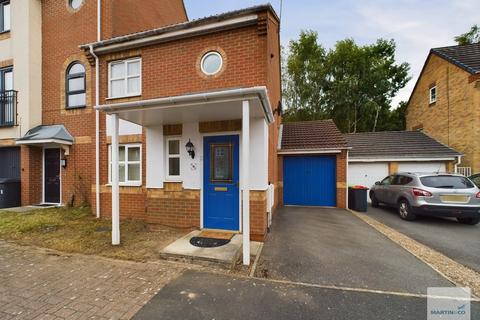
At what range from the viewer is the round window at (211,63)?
5988 millimetres

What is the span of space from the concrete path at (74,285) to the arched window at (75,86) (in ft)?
18.5

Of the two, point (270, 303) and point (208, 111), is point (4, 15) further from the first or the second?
point (270, 303)

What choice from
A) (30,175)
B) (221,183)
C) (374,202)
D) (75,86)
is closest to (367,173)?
(374,202)

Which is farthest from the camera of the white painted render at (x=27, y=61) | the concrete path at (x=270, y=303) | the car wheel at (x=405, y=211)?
the white painted render at (x=27, y=61)

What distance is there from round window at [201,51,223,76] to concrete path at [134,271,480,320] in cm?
502

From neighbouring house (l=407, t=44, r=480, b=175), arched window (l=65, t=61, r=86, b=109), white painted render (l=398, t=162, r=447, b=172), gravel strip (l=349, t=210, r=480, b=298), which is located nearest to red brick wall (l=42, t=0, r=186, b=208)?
arched window (l=65, t=61, r=86, b=109)

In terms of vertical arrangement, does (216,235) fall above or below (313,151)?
below

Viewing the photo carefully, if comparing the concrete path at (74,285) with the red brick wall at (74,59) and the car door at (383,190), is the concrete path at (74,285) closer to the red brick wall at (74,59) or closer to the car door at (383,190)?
the red brick wall at (74,59)

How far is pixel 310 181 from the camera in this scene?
1017 cm

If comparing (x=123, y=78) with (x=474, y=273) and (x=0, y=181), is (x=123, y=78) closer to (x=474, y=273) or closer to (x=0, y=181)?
(x=0, y=181)

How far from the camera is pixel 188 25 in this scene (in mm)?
6027

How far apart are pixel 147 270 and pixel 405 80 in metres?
29.6

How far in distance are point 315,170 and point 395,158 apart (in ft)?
14.8

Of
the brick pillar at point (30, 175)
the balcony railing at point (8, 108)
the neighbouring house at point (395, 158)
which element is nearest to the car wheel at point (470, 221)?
the neighbouring house at point (395, 158)
